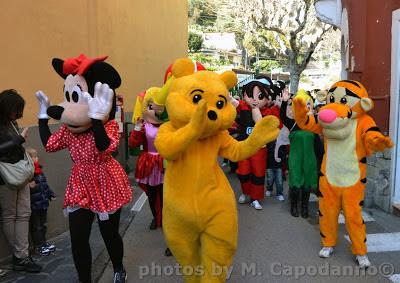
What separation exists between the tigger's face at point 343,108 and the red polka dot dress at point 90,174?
211 centimetres

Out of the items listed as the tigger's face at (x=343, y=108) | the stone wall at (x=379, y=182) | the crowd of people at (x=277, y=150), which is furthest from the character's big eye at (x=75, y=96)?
the stone wall at (x=379, y=182)

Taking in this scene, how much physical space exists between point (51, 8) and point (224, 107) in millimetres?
3257

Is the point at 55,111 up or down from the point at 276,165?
up

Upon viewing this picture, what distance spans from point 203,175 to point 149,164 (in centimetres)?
243

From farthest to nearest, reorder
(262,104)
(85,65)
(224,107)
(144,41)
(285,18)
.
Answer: (285,18), (144,41), (262,104), (85,65), (224,107)

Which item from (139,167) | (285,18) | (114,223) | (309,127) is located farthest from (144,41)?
(285,18)

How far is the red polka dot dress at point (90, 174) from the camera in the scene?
3.61m

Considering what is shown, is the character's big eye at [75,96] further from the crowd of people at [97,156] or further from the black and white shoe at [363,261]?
the black and white shoe at [363,261]

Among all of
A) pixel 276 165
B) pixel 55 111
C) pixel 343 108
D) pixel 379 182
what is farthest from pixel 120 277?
pixel 379 182

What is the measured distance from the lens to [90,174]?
366 cm

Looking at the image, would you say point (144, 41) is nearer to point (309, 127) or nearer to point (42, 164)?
point (42, 164)

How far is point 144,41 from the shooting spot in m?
10.4

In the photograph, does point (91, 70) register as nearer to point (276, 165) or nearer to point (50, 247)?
point (50, 247)

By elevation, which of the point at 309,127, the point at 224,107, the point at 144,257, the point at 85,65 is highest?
the point at 85,65
